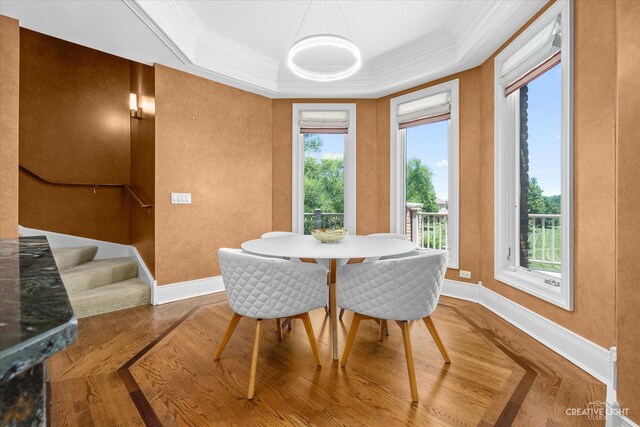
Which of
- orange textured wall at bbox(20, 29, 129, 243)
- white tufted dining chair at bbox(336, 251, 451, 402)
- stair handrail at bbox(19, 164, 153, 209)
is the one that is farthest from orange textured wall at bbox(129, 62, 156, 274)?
white tufted dining chair at bbox(336, 251, 451, 402)

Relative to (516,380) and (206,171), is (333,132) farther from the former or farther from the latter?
(516,380)

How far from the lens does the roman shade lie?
88.0 inches

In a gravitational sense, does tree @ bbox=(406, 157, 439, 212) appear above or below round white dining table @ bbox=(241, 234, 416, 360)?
above

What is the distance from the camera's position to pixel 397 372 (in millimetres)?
1916

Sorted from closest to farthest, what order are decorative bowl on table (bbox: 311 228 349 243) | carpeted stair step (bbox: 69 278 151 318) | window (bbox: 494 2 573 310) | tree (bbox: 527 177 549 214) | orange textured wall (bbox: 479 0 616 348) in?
orange textured wall (bbox: 479 0 616 348), window (bbox: 494 2 573 310), decorative bowl on table (bbox: 311 228 349 243), tree (bbox: 527 177 549 214), carpeted stair step (bbox: 69 278 151 318)

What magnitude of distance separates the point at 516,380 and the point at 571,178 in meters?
1.40

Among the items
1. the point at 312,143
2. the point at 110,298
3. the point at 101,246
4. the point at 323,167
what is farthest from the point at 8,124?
the point at 323,167

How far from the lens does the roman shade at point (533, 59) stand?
2236 millimetres

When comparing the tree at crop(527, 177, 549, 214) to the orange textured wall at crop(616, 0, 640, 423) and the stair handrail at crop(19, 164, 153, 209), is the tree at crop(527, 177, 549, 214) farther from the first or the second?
the stair handrail at crop(19, 164, 153, 209)

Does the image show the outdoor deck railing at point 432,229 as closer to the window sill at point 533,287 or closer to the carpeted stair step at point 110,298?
the window sill at point 533,287

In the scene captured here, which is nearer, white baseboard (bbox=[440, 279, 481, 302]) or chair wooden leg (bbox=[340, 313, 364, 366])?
chair wooden leg (bbox=[340, 313, 364, 366])

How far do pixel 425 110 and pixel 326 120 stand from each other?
1336mm

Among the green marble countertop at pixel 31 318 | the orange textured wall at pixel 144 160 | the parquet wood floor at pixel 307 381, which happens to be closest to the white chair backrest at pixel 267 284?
the parquet wood floor at pixel 307 381

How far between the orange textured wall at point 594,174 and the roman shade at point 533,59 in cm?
16
